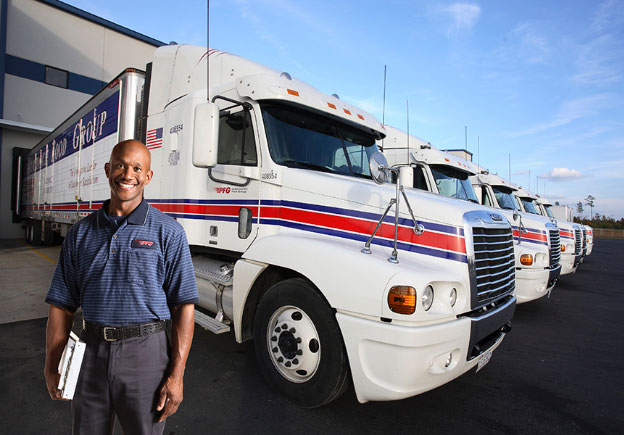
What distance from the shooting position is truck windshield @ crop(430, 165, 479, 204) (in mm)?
7457

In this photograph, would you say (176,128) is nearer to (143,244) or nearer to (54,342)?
(143,244)

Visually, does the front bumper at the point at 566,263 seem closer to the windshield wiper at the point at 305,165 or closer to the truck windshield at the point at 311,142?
the truck windshield at the point at 311,142

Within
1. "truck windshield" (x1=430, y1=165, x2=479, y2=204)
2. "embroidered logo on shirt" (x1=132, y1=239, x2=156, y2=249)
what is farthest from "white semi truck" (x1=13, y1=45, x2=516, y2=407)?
"truck windshield" (x1=430, y1=165, x2=479, y2=204)

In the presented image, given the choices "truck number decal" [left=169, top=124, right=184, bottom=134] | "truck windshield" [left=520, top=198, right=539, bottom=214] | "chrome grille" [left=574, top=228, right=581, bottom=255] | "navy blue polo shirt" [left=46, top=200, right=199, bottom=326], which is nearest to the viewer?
"navy blue polo shirt" [left=46, top=200, right=199, bottom=326]

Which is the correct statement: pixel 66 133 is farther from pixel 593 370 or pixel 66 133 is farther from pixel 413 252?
pixel 593 370

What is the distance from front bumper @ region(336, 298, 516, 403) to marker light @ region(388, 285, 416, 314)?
0.37 feet

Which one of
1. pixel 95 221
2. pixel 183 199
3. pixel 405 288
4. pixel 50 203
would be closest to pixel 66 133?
pixel 50 203

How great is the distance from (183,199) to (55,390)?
304cm

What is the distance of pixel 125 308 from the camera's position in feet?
5.49

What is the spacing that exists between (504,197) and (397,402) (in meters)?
9.50

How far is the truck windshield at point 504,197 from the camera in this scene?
428 inches

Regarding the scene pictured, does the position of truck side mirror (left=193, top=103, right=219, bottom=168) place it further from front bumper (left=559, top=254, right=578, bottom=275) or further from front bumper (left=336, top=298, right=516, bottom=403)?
front bumper (left=559, top=254, right=578, bottom=275)

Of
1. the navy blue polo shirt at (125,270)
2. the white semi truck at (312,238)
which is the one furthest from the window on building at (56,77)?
the navy blue polo shirt at (125,270)

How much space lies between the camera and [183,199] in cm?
452
